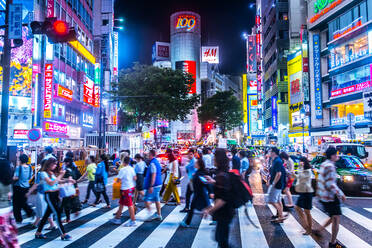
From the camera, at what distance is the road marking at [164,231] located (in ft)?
20.6

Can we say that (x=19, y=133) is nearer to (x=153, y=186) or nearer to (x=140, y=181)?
(x=140, y=181)

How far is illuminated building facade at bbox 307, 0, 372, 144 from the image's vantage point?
29938 mm

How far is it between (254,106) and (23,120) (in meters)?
65.0

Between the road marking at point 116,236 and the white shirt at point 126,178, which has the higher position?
the white shirt at point 126,178

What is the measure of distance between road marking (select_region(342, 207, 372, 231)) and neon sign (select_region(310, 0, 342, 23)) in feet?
100

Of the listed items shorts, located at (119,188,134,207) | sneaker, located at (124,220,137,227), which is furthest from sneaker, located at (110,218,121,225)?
shorts, located at (119,188,134,207)

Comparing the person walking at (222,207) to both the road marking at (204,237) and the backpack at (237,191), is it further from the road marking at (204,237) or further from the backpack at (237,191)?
the road marking at (204,237)

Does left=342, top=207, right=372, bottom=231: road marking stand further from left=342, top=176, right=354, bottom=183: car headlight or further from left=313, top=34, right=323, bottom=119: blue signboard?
left=313, top=34, right=323, bottom=119: blue signboard

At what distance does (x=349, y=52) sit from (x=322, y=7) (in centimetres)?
711

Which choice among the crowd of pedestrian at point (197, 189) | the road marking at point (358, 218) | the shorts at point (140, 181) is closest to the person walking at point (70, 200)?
the crowd of pedestrian at point (197, 189)

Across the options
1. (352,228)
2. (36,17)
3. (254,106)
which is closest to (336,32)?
(36,17)

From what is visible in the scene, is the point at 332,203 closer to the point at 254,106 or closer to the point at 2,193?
the point at 2,193

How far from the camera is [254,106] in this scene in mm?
80438

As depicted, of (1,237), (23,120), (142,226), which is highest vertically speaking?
(23,120)
